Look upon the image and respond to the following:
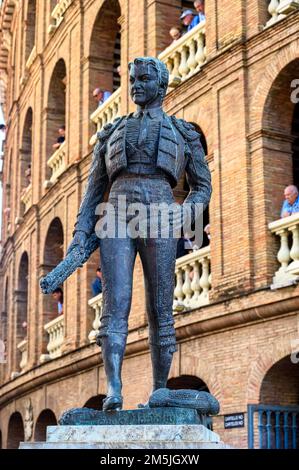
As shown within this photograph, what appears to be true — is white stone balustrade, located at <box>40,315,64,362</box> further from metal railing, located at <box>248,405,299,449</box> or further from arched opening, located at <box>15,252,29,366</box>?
metal railing, located at <box>248,405,299,449</box>

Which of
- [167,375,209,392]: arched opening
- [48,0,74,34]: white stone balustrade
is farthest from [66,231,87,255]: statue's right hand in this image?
[48,0,74,34]: white stone balustrade

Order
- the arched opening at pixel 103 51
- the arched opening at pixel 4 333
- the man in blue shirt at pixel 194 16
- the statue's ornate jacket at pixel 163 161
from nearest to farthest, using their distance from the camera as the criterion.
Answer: the statue's ornate jacket at pixel 163 161 → the man in blue shirt at pixel 194 16 → the arched opening at pixel 103 51 → the arched opening at pixel 4 333

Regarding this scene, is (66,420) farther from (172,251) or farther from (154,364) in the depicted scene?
(172,251)

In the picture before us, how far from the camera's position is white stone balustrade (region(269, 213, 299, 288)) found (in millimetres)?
13516

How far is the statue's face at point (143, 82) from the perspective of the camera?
276 inches

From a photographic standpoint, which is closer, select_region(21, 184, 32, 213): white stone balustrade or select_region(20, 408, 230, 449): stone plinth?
select_region(20, 408, 230, 449): stone plinth

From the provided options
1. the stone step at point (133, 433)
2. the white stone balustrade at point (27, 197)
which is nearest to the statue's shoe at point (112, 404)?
the stone step at point (133, 433)

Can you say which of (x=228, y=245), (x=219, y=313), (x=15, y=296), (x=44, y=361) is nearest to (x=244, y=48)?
(x=228, y=245)

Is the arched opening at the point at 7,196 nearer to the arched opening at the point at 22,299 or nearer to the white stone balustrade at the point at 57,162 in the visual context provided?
the arched opening at the point at 22,299

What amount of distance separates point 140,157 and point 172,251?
0.70 meters

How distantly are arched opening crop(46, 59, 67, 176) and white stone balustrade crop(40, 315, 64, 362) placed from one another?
485 cm

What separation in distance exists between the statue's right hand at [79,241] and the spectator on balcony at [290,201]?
7115 mm

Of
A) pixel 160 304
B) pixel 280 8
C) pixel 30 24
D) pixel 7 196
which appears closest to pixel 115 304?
pixel 160 304

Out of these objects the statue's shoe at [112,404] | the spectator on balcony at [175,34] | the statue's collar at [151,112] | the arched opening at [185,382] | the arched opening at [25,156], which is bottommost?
the statue's shoe at [112,404]
